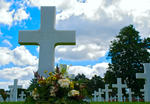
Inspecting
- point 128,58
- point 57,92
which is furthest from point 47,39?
point 128,58

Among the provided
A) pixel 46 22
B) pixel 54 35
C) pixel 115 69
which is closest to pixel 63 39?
pixel 54 35

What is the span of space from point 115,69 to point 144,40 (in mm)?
7029

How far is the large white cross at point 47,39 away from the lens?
257 inches

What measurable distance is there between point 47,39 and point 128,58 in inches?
951

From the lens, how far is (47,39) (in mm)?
6652

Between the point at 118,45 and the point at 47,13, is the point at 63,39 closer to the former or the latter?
the point at 47,13

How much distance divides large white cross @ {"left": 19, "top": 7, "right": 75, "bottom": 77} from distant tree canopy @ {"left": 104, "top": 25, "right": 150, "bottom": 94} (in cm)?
2267

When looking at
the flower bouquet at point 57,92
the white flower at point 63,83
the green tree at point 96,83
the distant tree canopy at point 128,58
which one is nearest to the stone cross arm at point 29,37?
the flower bouquet at point 57,92

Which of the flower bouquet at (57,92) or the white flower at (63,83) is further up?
the white flower at (63,83)

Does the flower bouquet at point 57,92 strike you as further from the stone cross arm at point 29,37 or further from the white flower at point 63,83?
the stone cross arm at point 29,37

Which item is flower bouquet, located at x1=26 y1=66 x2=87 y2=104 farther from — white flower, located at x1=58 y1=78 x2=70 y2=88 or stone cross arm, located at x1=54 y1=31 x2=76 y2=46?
stone cross arm, located at x1=54 y1=31 x2=76 y2=46

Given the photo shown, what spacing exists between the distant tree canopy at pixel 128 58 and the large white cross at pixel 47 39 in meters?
22.7

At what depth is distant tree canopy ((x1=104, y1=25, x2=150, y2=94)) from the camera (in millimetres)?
27922

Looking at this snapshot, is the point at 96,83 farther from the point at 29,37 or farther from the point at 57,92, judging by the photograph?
the point at 57,92
